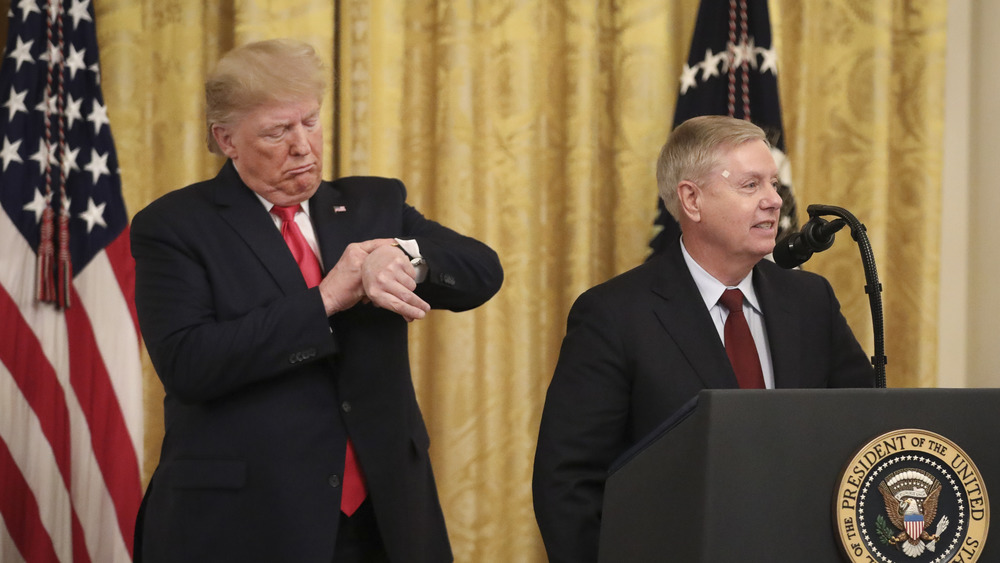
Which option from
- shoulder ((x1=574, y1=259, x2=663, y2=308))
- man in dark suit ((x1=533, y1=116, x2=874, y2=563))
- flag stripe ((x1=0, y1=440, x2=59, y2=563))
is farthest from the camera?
flag stripe ((x1=0, y1=440, x2=59, y2=563))

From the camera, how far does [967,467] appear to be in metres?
1.39

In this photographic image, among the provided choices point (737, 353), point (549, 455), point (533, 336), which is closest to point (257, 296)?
point (549, 455)

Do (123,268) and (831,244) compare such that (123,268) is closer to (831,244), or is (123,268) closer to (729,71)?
(729,71)

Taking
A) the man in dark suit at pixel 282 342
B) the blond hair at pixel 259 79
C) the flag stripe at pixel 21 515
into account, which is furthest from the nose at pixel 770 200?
the flag stripe at pixel 21 515

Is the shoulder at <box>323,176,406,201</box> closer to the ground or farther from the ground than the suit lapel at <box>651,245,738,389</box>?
farther from the ground

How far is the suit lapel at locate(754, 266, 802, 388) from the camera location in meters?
2.24

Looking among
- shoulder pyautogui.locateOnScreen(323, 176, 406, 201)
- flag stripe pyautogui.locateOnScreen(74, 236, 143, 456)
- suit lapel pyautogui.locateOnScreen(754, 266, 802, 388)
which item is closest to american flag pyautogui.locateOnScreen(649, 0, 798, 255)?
suit lapel pyautogui.locateOnScreen(754, 266, 802, 388)

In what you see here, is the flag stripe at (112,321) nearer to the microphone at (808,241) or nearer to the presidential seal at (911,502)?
the microphone at (808,241)

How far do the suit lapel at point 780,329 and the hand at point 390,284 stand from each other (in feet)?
2.74

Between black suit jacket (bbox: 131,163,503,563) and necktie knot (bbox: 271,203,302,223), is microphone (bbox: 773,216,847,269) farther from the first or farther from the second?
necktie knot (bbox: 271,203,302,223)

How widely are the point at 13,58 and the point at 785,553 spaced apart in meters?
2.87

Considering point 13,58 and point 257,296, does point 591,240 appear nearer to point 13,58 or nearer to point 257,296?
point 257,296

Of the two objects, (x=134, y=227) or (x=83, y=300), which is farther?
(x=83, y=300)

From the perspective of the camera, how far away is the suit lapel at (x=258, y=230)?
2059mm
